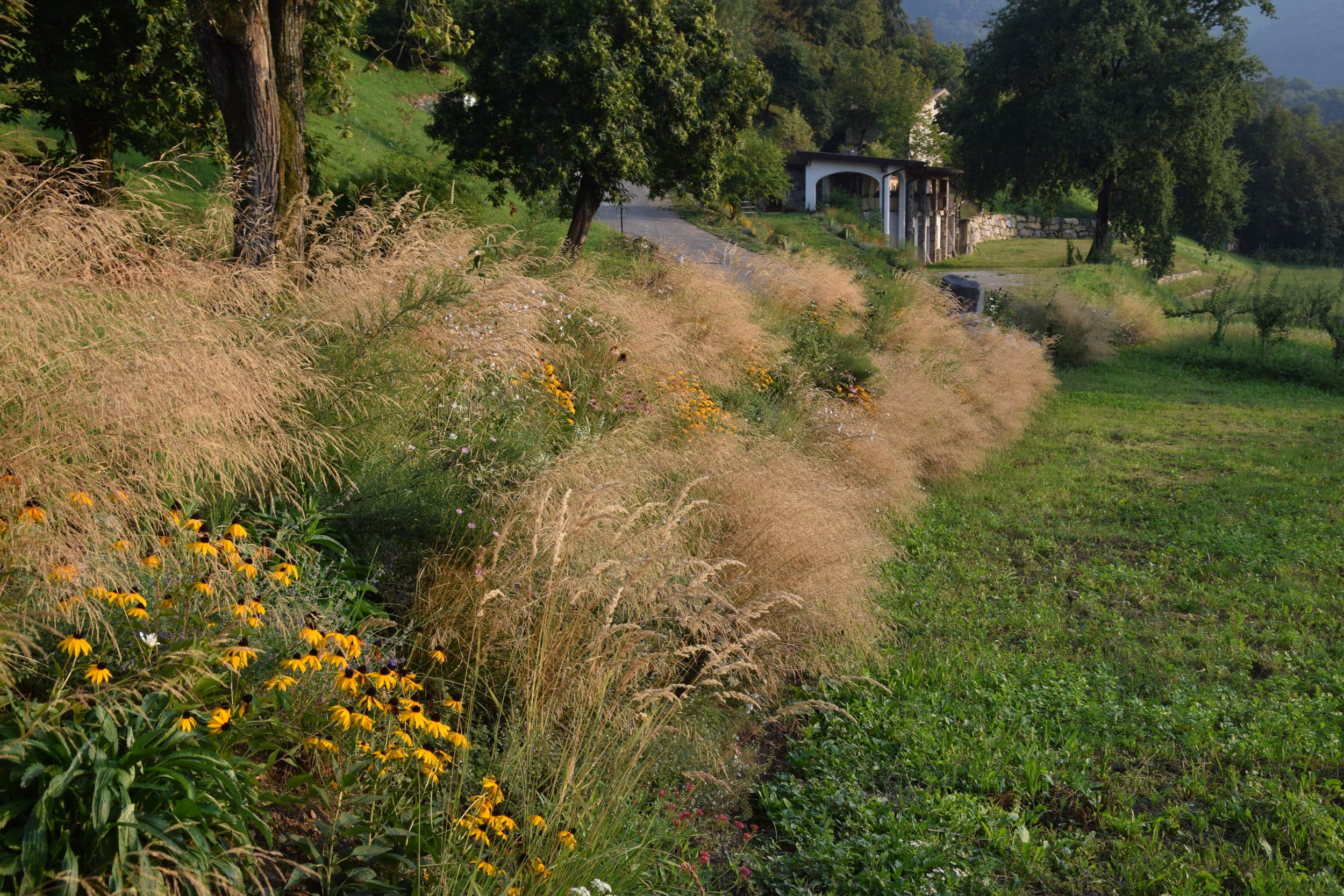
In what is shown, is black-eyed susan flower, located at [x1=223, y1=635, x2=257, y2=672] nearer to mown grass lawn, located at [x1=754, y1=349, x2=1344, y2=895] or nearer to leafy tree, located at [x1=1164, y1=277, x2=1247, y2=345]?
mown grass lawn, located at [x1=754, y1=349, x2=1344, y2=895]

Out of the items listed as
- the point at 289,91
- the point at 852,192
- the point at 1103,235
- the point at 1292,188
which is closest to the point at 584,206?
the point at 289,91

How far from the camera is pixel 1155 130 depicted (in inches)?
1208

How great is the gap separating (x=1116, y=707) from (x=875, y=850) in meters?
1.89

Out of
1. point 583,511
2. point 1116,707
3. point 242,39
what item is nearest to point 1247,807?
point 1116,707

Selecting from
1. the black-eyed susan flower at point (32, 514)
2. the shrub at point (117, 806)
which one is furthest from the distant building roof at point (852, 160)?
the shrub at point (117, 806)

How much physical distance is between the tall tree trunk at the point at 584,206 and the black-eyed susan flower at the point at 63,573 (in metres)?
12.9

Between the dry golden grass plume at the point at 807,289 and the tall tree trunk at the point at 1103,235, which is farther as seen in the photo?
the tall tree trunk at the point at 1103,235

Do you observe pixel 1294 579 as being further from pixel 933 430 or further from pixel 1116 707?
pixel 933 430

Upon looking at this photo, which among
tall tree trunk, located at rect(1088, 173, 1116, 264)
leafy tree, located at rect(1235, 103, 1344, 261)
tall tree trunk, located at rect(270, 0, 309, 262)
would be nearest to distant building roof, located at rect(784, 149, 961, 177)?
tall tree trunk, located at rect(1088, 173, 1116, 264)

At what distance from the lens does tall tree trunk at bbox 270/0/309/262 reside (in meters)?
7.68

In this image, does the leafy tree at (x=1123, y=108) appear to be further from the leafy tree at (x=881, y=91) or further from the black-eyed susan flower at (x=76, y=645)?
the black-eyed susan flower at (x=76, y=645)

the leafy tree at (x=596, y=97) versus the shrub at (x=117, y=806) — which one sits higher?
the leafy tree at (x=596, y=97)

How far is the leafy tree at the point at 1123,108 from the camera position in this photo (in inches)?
1195

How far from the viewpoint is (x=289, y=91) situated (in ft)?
26.2
